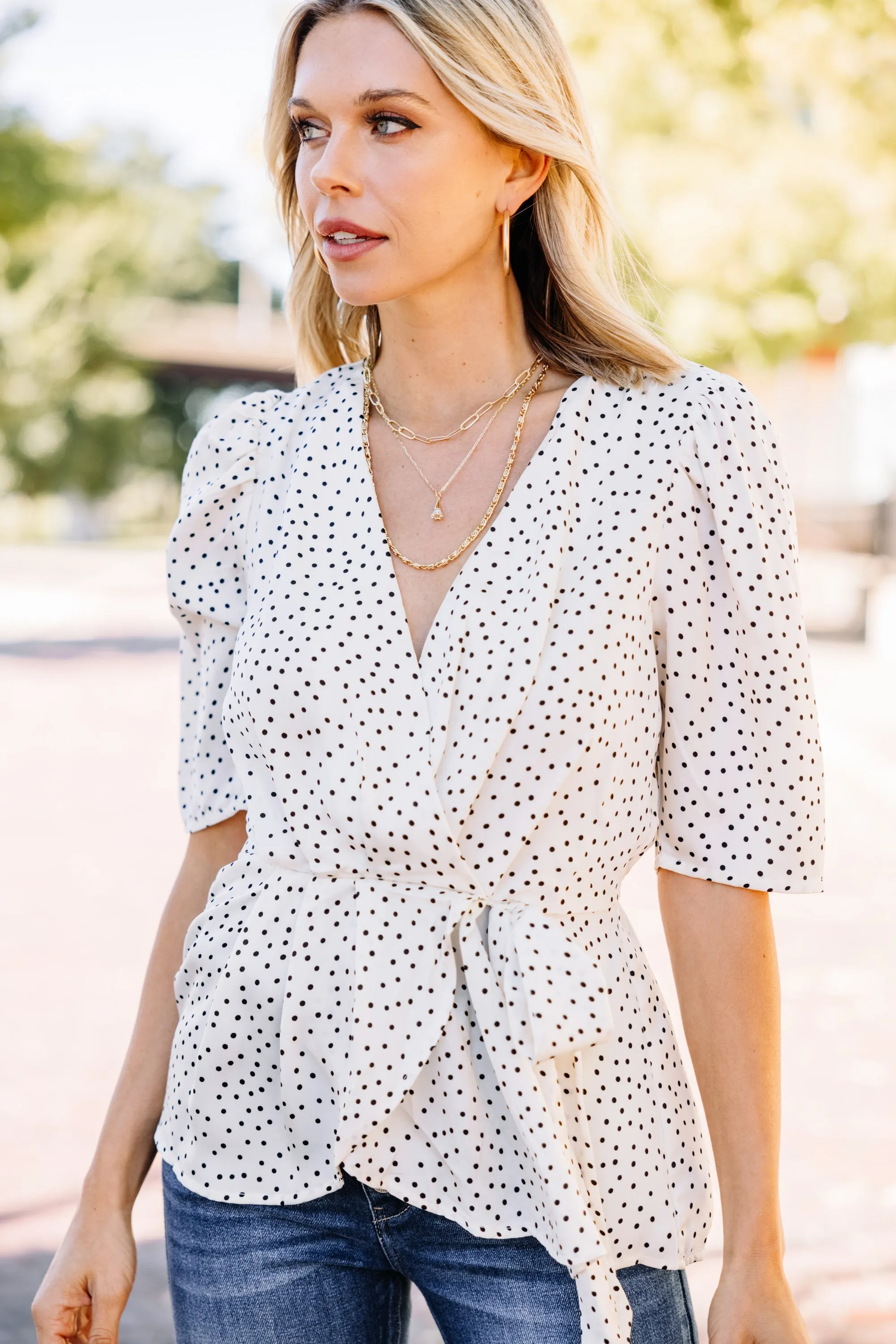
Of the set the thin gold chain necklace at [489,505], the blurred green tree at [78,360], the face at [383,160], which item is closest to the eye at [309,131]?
the face at [383,160]

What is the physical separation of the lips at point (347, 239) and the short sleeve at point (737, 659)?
1.42 ft

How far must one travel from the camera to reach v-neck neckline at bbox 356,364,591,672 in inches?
67.9

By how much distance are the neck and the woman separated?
2.0 inches

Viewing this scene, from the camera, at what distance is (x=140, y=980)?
19.9 feet

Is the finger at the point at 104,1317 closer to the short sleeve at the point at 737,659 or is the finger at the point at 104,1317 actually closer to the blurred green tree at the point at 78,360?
the short sleeve at the point at 737,659


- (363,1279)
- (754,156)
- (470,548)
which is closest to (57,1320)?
(363,1279)

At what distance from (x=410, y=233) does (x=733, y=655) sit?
0.63 metres

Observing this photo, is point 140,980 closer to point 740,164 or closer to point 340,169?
point 340,169

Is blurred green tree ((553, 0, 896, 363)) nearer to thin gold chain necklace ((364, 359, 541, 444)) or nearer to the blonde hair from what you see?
the blonde hair

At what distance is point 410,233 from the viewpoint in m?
1.79

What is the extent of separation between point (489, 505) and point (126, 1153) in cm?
93

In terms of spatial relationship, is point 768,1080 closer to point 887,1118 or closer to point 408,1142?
point 408,1142

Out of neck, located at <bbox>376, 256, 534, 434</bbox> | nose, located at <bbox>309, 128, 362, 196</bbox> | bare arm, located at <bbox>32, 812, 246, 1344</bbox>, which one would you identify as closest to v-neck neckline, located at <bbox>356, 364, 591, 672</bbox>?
neck, located at <bbox>376, 256, 534, 434</bbox>

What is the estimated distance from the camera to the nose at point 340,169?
1.77 meters
